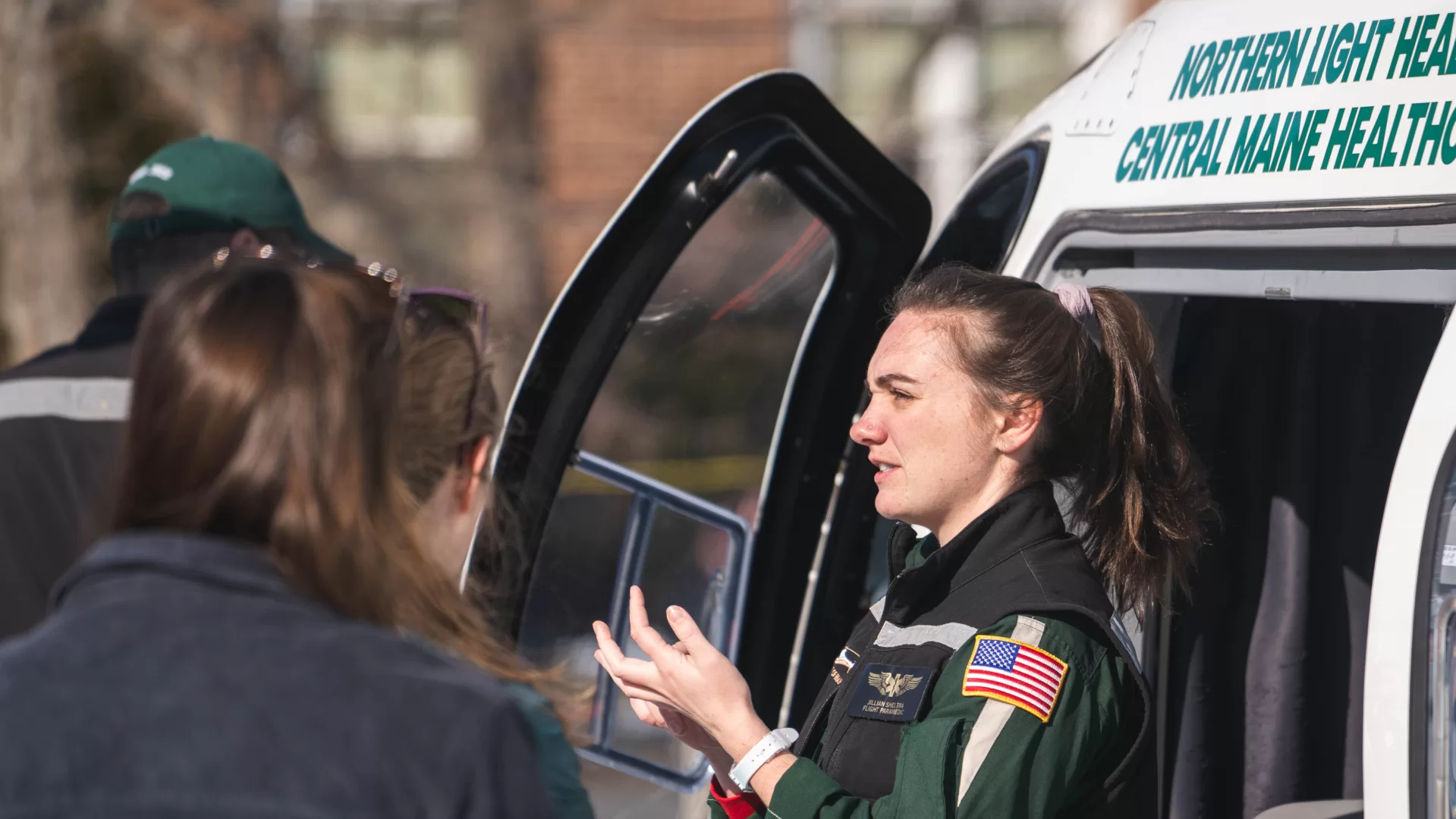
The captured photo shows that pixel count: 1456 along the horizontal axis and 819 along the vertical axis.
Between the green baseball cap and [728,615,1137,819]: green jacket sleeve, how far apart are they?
1164mm

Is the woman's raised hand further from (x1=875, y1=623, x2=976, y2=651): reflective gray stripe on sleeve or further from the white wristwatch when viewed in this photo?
(x1=875, y1=623, x2=976, y2=651): reflective gray stripe on sleeve

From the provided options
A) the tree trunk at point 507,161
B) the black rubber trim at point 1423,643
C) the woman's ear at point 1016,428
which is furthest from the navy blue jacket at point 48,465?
the tree trunk at point 507,161

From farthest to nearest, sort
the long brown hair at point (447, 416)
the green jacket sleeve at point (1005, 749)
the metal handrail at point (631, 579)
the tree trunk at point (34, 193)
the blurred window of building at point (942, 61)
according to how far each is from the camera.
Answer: the blurred window of building at point (942, 61)
the tree trunk at point (34, 193)
the metal handrail at point (631, 579)
the green jacket sleeve at point (1005, 749)
the long brown hair at point (447, 416)

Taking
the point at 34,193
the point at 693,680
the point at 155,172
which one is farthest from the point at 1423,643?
the point at 34,193

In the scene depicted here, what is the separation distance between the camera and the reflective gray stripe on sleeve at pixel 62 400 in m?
2.12

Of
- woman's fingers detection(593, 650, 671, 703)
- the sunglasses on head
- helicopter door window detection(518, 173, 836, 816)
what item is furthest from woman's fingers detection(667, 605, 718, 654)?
helicopter door window detection(518, 173, 836, 816)

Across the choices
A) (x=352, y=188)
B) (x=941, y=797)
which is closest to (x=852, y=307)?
(x=941, y=797)

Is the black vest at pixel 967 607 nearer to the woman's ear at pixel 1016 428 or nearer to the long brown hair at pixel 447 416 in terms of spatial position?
the woman's ear at pixel 1016 428

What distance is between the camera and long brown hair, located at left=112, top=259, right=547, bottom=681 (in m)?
1.17

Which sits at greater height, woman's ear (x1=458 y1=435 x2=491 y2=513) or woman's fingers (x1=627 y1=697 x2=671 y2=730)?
woman's ear (x1=458 y1=435 x2=491 y2=513)

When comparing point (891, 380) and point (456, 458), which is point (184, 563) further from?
point (891, 380)

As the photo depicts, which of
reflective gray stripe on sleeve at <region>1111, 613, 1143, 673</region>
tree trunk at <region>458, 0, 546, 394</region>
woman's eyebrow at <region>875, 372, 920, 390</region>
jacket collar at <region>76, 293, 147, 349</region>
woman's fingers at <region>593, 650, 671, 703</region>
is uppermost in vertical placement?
tree trunk at <region>458, 0, 546, 394</region>

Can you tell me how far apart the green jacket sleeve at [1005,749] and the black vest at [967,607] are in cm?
3

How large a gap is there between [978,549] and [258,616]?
1.16 m
